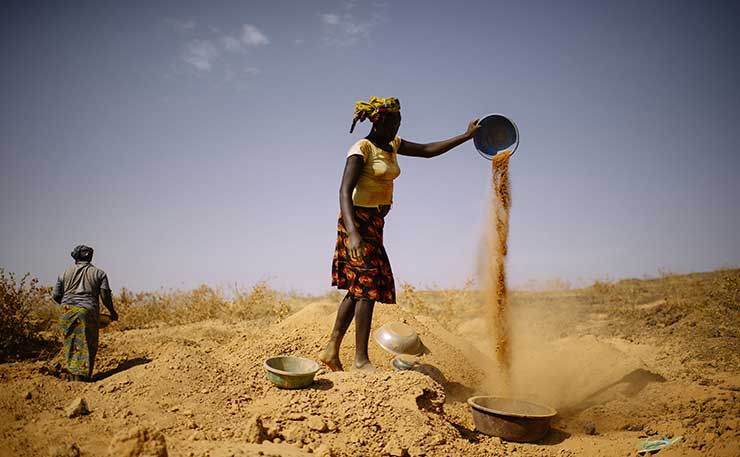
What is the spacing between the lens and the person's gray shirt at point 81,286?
480 centimetres

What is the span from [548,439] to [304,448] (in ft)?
6.71

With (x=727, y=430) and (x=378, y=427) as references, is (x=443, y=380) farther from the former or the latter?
(x=727, y=430)

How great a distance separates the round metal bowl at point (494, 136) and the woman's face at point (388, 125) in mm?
962

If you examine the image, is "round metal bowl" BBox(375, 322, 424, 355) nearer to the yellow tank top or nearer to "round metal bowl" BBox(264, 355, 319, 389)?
"round metal bowl" BBox(264, 355, 319, 389)

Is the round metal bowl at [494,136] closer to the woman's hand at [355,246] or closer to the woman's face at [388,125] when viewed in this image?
the woman's face at [388,125]

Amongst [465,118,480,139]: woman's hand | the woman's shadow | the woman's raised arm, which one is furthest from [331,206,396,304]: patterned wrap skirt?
the woman's shadow

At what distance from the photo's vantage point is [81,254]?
4.92 metres

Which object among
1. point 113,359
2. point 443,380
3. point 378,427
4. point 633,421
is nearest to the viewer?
point 378,427

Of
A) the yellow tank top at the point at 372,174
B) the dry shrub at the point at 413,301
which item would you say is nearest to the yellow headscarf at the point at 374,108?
the yellow tank top at the point at 372,174

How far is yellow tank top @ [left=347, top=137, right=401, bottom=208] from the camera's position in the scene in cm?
356

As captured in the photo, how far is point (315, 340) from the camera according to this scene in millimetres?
4992

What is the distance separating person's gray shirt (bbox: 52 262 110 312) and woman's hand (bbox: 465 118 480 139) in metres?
3.98

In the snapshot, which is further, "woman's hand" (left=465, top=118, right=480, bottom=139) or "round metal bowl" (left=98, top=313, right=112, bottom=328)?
"round metal bowl" (left=98, top=313, right=112, bottom=328)

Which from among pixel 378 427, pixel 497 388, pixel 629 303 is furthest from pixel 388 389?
pixel 629 303
